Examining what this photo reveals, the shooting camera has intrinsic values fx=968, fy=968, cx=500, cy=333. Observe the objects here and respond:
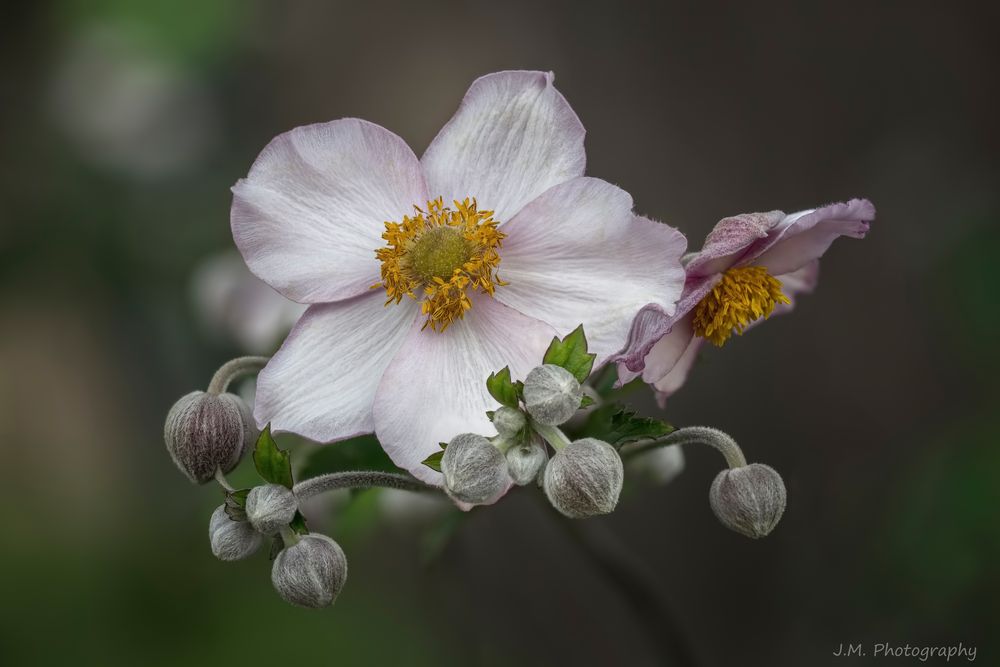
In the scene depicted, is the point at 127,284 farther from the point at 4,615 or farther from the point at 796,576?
the point at 796,576

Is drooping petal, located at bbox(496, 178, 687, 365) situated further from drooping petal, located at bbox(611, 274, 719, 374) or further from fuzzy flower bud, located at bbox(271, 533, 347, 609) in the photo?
fuzzy flower bud, located at bbox(271, 533, 347, 609)

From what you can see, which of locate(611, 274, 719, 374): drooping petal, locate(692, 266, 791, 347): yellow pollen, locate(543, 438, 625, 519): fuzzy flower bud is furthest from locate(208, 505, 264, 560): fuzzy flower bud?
locate(692, 266, 791, 347): yellow pollen

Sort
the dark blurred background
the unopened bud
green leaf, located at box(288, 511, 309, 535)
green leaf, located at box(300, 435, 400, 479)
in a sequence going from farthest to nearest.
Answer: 1. the dark blurred background
2. the unopened bud
3. green leaf, located at box(300, 435, 400, 479)
4. green leaf, located at box(288, 511, 309, 535)

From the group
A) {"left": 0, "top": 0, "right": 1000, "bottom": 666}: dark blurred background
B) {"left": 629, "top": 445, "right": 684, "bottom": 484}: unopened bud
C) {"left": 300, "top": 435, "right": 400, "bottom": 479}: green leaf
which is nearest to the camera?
{"left": 300, "top": 435, "right": 400, "bottom": 479}: green leaf

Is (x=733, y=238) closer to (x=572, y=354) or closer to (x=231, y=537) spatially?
(x=572, y=354)

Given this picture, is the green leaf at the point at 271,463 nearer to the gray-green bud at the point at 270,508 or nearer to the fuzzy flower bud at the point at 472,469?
the gray-green bud at the point at 270,508

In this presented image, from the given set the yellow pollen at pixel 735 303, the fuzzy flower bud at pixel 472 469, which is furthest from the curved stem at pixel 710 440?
the fuzzy flower bud at pixel 472 469

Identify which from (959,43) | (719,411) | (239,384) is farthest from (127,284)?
(959,43)

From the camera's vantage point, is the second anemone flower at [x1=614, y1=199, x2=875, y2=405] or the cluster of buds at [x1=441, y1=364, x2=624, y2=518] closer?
the cluster of buds at [x1=441, y1=364, x2=624, y2=518]
